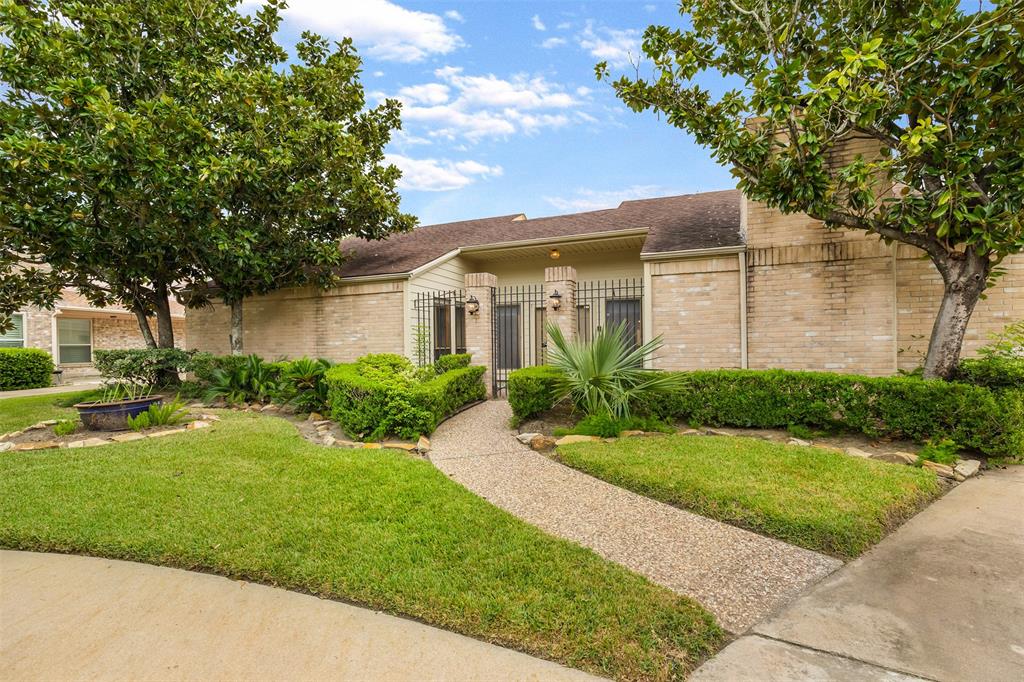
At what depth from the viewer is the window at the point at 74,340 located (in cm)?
1750

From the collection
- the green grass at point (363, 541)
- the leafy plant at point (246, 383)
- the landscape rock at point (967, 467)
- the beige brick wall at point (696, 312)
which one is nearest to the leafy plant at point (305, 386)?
the leafy plant at point (246, 383)

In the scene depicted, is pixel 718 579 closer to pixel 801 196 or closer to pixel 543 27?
pixel 801 196

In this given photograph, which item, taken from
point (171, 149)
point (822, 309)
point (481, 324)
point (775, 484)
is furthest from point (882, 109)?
point (171, 149)

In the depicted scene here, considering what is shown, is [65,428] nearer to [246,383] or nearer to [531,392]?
[246,383]

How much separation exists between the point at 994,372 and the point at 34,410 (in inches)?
647

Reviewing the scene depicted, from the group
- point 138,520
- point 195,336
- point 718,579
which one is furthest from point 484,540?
point 195,336

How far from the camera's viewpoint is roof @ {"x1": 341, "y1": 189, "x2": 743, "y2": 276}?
9156 millimetres

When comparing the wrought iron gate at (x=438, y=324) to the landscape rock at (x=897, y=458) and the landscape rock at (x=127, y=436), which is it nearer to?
the landscape rock at (x=127, y=436)

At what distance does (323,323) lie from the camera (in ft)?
38.6

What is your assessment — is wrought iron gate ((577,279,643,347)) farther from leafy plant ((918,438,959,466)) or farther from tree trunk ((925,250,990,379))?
leafy plant ((918,438,959,466))

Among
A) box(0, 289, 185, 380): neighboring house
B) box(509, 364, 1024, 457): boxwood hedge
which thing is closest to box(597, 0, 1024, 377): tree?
box(509, 364, 1024, 457): boxwood hedge

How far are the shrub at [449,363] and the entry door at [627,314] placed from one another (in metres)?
3.70

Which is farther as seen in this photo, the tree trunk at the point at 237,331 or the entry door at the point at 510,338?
the entry door at the point at 510,338

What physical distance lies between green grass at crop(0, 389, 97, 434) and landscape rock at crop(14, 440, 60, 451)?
5.32ft
